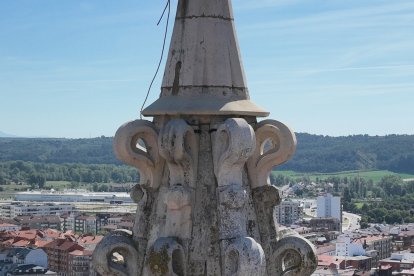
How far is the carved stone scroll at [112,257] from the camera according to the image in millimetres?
4125

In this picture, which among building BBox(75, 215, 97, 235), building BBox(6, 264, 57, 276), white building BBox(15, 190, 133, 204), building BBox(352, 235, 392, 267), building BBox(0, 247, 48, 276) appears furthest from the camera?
white building BBox(15, 190, 133, 204)

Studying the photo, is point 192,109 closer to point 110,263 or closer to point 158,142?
point 158,142

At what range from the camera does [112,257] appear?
4.21m

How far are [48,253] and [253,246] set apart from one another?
245ft

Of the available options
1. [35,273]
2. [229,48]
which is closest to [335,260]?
[35,273]

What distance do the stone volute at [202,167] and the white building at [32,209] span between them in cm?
13173

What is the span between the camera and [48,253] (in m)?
76.7

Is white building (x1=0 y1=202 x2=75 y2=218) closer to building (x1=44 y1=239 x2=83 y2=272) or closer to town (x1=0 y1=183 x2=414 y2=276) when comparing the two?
town (x1=0 y1=183 x2=414 y2=276)

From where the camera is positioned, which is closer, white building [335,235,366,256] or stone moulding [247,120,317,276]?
stone moulding [247,120,317,276]

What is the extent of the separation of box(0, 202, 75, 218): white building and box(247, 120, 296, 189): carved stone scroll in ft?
432

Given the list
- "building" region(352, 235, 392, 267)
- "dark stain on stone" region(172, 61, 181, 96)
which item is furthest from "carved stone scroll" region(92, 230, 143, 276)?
"building" region(352, 235, 392, 267)

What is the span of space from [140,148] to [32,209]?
134m

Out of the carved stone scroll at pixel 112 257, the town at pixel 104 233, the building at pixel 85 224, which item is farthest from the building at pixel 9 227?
the carved stone scroll at pixel 112 257

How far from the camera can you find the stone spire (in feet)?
13.5
